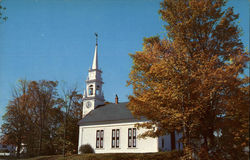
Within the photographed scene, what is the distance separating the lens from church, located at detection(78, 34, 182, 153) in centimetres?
3134

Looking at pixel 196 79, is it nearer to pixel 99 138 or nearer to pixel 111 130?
pixel 111 130

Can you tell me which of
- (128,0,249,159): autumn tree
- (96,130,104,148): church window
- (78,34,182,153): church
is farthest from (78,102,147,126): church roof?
(128,0,249,159): autumn tree

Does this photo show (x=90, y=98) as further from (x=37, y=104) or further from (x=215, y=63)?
(x=215, y=63)

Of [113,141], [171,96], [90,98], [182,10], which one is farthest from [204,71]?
[90,98]

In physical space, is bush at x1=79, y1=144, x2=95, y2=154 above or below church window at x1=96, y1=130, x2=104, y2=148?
below

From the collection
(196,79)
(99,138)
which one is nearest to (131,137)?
(99,138)

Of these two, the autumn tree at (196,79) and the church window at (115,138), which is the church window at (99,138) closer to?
the church window at (115,138)

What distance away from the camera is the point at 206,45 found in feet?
57.4

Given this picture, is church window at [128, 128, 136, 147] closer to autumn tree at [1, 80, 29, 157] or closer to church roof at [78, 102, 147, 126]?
church roof at [78, 102, 147, 126]

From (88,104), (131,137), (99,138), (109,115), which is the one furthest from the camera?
(88,104)

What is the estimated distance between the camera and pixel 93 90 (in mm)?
42656

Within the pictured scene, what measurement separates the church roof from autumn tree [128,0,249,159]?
14.8m

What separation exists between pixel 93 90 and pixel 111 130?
10.4m

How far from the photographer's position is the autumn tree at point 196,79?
47.2 ft
